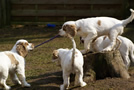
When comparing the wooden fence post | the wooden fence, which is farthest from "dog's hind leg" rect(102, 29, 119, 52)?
the wooden fence post

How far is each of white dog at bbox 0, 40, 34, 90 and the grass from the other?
259 millimetres

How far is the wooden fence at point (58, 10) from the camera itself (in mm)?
15008

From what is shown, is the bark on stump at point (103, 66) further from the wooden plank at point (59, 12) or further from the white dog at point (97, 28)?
the wooden plank at point (59, 12)

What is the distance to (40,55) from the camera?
9.41 meters

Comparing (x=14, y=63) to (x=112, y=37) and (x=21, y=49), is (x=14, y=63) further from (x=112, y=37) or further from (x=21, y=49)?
(x=112, y=37)

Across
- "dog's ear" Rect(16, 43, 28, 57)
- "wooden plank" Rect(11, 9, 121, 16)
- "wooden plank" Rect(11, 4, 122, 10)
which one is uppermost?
"wooden plank" Rect(11, 4, 122, 10)

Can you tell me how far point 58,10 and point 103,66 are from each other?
29.8 feet

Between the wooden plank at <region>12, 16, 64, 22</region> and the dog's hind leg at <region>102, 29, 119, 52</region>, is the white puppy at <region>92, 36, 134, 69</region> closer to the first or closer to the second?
the dog's hind leg at <region>102, 29, 119, 52</region>

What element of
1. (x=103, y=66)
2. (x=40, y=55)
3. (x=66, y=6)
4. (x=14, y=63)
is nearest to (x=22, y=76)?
(x=14, y=63)

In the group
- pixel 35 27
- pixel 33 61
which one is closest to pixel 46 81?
pixel 33 61

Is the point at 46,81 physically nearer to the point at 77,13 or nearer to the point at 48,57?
the point at 48,57

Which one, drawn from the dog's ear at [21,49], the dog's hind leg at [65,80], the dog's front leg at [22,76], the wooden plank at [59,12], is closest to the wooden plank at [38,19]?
the wooden plank at [59,12]

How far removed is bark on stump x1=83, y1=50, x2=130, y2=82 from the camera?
635 cm

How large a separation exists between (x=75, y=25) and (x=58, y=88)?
1551mm
